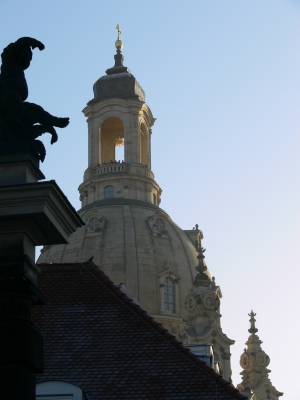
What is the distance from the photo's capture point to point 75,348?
18.4m

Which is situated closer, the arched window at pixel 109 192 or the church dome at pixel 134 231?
the church dome at pixel 134 231

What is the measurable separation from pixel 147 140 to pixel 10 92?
6695 centimetres

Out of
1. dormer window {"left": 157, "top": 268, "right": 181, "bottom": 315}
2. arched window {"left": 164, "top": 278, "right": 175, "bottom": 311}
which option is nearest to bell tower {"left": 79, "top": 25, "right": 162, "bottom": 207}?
dormer window {"left": 157, "top": 268, "right": 181, "bottom": 315}

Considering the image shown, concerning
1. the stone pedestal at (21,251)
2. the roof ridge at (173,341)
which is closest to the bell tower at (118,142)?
the roof ridge at (173,341)

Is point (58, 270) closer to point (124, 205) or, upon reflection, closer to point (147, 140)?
point (124, 205)

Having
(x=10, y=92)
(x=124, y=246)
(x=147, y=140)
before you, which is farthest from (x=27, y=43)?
(x=147, y=140)

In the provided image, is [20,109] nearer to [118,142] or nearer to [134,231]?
[134,231]

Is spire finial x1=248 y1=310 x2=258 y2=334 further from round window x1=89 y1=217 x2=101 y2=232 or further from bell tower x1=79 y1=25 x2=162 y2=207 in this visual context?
bell tower x1=79 y1=25 x2=162 y2=207

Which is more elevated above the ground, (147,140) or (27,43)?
(147,140)

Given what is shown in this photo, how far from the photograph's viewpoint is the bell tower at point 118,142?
7525 centimetres

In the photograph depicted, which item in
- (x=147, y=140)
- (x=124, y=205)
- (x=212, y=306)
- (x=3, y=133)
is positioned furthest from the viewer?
(x=147, y=140)

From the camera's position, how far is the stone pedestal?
11.0m

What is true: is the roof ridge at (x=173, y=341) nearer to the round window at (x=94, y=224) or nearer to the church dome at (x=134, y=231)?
the church dome at (x=134, y=231)

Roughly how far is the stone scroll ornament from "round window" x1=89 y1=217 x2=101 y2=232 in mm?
58126
